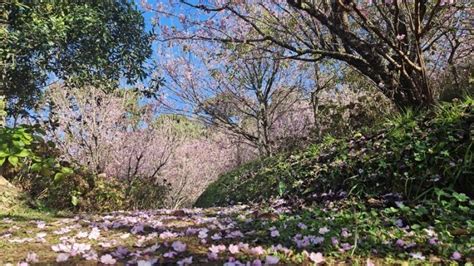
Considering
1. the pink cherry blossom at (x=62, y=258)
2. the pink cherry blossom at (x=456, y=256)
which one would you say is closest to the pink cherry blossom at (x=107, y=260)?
the pink cherry blossom at (x=62, y=258)

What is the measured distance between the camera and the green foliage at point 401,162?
3344mm

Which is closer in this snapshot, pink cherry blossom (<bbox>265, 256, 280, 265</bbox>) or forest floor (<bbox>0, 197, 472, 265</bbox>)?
pink cherry blossom (<bbox>265, 256, 280, 265</bbox>)

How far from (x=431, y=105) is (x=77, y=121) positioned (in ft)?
25.5

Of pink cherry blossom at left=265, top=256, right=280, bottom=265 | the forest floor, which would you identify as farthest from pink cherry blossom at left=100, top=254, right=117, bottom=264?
pink cherry blossom at left=265, top=256, right=280, bottom=265

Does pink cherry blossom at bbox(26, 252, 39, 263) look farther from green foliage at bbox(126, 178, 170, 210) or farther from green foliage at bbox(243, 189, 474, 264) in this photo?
green foliage at bbox(126, 178, 170, 210)

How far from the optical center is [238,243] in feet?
8.03

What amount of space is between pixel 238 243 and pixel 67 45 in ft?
25.2

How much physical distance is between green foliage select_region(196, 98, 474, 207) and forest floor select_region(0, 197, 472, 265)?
0.70m

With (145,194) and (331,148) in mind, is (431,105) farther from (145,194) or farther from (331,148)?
(145,194)

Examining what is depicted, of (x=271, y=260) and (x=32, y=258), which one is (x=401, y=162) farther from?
(x=32, y=258)

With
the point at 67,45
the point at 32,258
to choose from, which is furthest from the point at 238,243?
the point at 67,45

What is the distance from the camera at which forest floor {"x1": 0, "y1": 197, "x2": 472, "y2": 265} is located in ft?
6.93

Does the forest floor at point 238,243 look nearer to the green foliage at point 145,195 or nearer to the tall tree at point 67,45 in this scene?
the tall tree at point 67,45

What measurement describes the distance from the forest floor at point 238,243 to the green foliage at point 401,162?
700 millimetres
